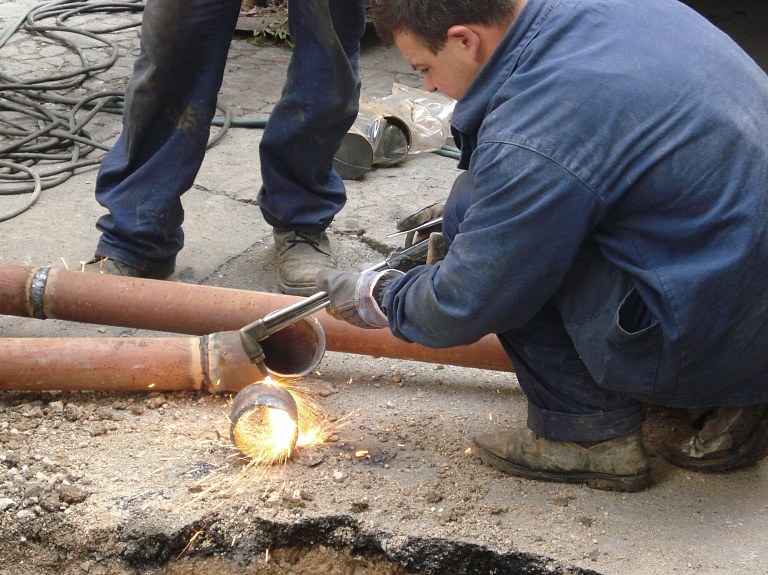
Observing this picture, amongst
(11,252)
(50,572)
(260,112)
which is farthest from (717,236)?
(260,112)

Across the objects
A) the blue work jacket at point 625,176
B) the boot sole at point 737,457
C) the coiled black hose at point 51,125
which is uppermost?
the blue work jacket at point 625,176

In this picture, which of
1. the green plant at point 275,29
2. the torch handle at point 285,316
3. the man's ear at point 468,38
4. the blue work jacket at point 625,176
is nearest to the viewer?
the blue work jacket at point 625,176

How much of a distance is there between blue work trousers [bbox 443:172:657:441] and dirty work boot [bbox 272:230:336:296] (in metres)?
1.07

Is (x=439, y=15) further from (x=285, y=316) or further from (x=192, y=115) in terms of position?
(x=192, y=115)

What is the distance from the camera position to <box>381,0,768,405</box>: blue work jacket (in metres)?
1.70

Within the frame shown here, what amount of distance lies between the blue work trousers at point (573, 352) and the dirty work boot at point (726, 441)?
21 centimetres

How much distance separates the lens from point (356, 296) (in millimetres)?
2221

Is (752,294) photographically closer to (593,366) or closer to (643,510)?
(593,366)

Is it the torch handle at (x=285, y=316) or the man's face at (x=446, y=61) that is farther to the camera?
the torch handle at (x=285, y=316)

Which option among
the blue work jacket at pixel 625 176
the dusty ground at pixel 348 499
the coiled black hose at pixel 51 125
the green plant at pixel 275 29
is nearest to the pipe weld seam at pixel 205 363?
the dusty ground at pixel 348 499

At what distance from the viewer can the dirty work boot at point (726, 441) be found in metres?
2.23

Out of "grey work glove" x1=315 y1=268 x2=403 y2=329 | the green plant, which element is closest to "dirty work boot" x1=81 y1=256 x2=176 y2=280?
"grey work glove" x1=315 y1=268 x2=403 y2=329

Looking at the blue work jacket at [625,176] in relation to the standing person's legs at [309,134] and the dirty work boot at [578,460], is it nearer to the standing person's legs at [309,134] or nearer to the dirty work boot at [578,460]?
the dirty work boot at [578,460]

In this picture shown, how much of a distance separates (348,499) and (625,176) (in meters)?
1.13
